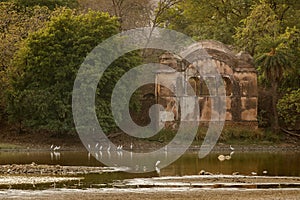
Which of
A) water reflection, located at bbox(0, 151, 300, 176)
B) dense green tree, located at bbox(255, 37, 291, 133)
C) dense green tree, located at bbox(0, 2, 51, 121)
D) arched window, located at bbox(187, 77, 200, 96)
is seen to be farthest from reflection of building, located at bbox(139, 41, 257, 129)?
water reflection, located at bbox(0, 151, 300, 176)

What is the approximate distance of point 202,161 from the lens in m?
49.4

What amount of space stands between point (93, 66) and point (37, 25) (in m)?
7.78

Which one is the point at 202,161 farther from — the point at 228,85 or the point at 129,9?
the point at 129,9

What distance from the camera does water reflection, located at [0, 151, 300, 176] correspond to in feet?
139

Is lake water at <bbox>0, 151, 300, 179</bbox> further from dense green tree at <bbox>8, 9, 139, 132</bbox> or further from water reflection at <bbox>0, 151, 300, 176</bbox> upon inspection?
dense green tree at <bbox>8, 9, 139, 132</bbox>

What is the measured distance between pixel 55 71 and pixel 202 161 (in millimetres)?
18000

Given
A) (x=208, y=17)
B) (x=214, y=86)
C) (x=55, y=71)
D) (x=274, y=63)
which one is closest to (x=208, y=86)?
(x=214, y=86)

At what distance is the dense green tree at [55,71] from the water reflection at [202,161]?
5.88 meters

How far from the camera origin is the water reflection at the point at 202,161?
139 feet

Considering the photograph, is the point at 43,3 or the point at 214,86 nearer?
the point at 214,86

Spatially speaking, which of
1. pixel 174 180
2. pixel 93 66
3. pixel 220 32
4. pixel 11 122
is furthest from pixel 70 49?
pixel 174 180

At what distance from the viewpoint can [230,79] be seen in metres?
68.6

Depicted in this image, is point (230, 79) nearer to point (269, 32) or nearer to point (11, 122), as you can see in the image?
point (269, 32)

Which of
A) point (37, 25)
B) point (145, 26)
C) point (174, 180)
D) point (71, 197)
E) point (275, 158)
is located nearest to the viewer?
point (71, 197)
